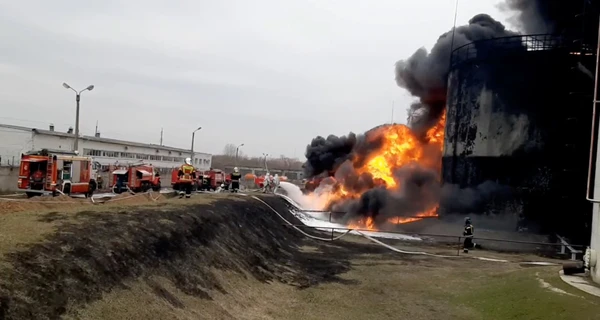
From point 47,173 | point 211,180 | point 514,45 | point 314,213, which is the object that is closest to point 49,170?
point 47,173

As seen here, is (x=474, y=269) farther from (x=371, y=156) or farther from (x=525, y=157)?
(x=371, y=156)

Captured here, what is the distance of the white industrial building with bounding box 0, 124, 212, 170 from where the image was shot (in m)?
51.8

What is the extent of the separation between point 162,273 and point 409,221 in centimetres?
2450

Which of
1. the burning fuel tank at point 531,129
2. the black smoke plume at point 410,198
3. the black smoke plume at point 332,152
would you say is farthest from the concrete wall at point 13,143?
the burning fuel tank at point 531,129

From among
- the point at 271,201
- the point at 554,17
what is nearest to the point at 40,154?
the point at 271,201

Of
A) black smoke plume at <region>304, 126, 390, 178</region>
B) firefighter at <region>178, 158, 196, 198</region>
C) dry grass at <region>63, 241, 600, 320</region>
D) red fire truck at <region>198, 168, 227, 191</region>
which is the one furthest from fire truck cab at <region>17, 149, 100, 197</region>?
black smoke plume at <region>304, 126, 390, 178</region>

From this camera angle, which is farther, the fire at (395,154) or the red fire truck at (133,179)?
the fire at (395,154)

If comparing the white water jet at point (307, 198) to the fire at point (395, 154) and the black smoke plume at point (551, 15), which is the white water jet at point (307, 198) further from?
the black smoke plume at point (551, 15)

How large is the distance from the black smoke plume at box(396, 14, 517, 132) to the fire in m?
Result: 1.10

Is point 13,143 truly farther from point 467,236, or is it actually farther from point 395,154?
→ point 467,236

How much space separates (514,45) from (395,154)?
13624 mm

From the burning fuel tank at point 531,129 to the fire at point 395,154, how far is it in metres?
6.51

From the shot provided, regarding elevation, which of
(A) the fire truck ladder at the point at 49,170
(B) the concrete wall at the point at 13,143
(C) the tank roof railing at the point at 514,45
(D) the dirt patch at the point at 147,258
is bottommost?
(D) the dirt patch at the point at 147,258

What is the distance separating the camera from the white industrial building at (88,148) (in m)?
51.8
